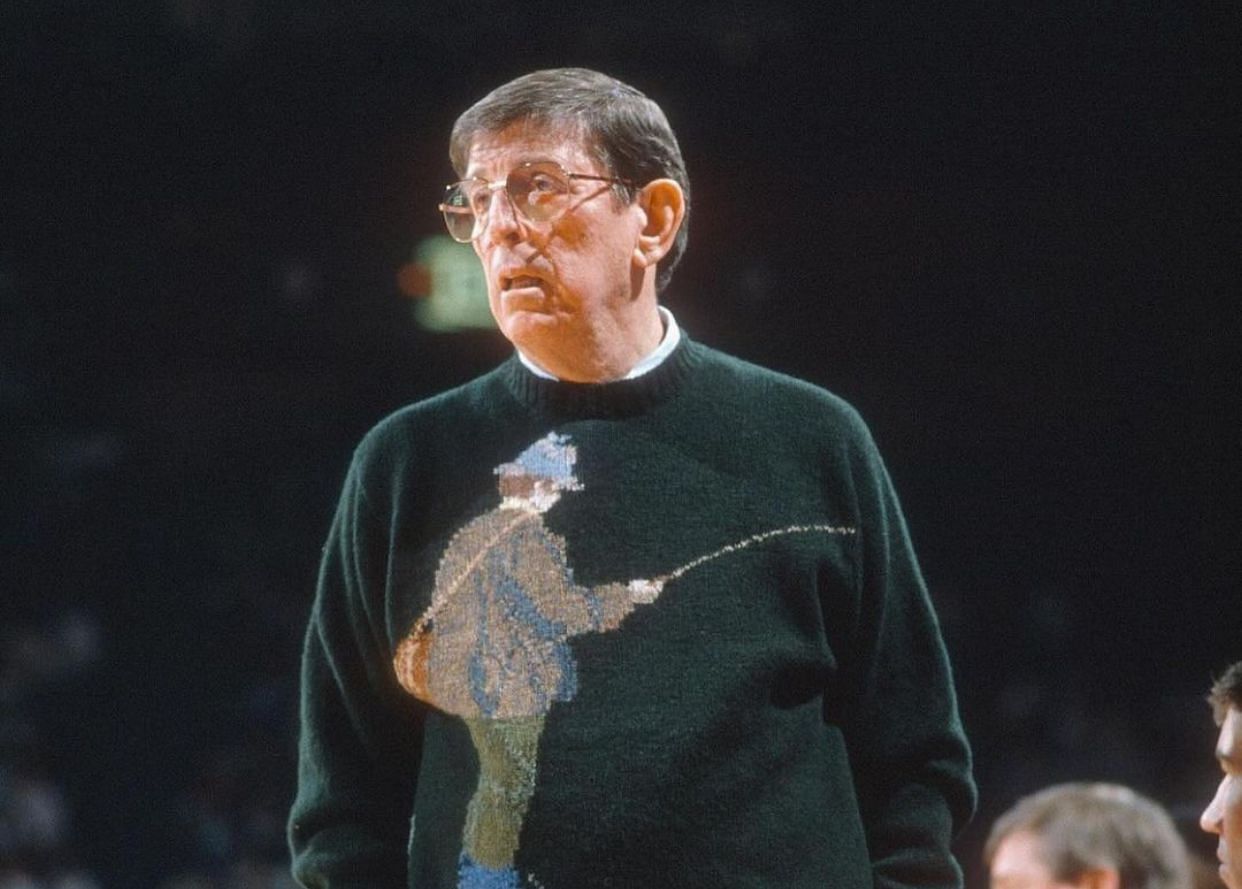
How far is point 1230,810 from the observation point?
142 centimetres

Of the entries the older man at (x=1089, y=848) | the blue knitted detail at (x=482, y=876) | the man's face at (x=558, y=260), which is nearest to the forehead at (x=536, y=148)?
the man's face at (x=558, y=260)

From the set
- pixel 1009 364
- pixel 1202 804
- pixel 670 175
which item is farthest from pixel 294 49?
pixel 670 175

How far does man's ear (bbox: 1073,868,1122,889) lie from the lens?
6.21 ft

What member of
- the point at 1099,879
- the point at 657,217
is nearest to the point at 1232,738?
the point at 1099,879

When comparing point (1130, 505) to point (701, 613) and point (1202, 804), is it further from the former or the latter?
point (701, 613)

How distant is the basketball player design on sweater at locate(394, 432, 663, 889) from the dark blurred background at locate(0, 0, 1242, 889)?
2847mm

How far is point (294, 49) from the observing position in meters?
4.16

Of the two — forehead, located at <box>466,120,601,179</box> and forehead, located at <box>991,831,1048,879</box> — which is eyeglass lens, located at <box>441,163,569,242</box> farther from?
forehead, located at <box>991,831,1048,879</box>

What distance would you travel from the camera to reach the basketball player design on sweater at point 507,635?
103cm

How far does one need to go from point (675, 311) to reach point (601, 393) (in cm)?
295

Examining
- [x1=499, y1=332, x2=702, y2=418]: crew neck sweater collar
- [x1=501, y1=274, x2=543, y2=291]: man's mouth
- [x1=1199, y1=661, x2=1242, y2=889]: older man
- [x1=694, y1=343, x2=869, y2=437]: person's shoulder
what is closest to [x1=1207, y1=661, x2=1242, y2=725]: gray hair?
[x1=1199, y1=661, x2=1242, y2=889]: older man

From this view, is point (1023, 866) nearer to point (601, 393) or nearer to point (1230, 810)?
point (1230, 810)

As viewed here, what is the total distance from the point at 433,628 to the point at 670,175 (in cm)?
34

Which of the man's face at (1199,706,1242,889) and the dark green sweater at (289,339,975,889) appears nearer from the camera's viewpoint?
the dark green sweater at (289,339,975,889)
